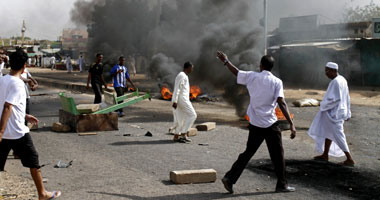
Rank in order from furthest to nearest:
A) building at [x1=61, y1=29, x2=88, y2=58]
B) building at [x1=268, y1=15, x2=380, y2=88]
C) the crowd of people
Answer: building at [x1=61, y1=29, x2=88, y2=58], building at [x1=268, y1=15, x2=380, y2=88], the crowd of people

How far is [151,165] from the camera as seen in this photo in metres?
7.05

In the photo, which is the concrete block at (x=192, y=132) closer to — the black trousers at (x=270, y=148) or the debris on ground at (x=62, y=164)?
the debris on ground at (x=62, y=164)

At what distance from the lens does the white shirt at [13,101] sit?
455cm

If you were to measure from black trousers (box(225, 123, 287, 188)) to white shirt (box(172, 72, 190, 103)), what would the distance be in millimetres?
3593

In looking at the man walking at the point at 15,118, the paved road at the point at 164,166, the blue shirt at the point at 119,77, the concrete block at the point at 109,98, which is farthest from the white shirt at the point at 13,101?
the blue shirt at the point at 119,77

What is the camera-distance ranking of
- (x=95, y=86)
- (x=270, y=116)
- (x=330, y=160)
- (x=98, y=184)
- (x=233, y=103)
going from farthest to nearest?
1. (x=233, y=103)
2. (x=95, y=86)
3. (x=330, y=160)
4. (x=98, y=184)
5. (x=270, y=116)

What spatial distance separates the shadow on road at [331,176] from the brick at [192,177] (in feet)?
3.29

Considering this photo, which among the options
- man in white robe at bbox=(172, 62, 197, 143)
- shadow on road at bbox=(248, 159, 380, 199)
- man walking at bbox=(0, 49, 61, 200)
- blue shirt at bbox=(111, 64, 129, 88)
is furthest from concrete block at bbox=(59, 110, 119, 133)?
man walking at bbox=(0, 49, 61, 200)

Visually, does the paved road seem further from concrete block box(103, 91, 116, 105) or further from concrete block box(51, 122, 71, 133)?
concrete block box(103, 91, 116, 105)

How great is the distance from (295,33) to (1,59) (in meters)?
26.2

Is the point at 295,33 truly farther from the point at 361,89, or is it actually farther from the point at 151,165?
the point at 151,165

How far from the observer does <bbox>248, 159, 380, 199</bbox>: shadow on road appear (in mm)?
5766

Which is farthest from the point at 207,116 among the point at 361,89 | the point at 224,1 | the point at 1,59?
the point at 361,89

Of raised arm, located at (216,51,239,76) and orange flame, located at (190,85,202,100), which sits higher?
raised arm, located at (216,51,239,76)
